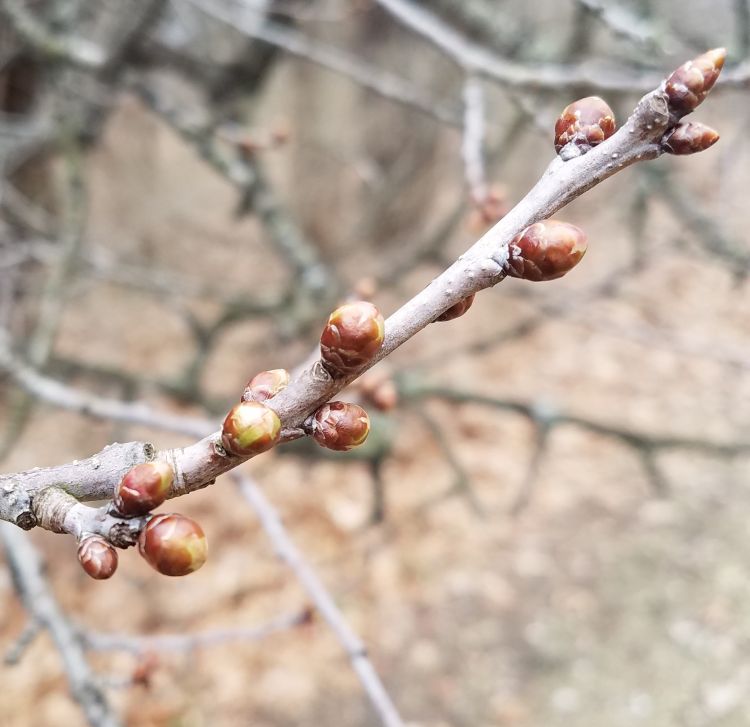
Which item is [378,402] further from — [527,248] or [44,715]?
[44,715]

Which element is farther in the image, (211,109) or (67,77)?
(211,109)

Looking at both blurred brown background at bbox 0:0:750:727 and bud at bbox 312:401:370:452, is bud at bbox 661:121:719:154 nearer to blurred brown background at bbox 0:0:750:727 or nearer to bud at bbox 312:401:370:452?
bud at bbox 312:401:370:452

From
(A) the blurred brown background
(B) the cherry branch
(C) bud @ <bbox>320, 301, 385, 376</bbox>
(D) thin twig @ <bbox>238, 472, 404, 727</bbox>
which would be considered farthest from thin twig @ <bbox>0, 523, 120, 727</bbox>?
(C) bud @ <bbox>320, 301, 385, 376</bbox>

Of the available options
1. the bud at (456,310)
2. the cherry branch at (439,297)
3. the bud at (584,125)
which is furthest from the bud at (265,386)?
the bud at (584,125)

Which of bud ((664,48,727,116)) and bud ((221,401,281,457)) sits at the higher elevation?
bud ((664,48,727,116))

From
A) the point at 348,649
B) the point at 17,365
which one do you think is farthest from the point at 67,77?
the point at 348,649

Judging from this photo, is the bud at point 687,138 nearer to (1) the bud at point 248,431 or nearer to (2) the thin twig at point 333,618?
(1) the bud at point 248,431

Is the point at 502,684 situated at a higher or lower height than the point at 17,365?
lower

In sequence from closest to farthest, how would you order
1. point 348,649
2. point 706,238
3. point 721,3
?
point 348,649, point 706,238, point 721,3
